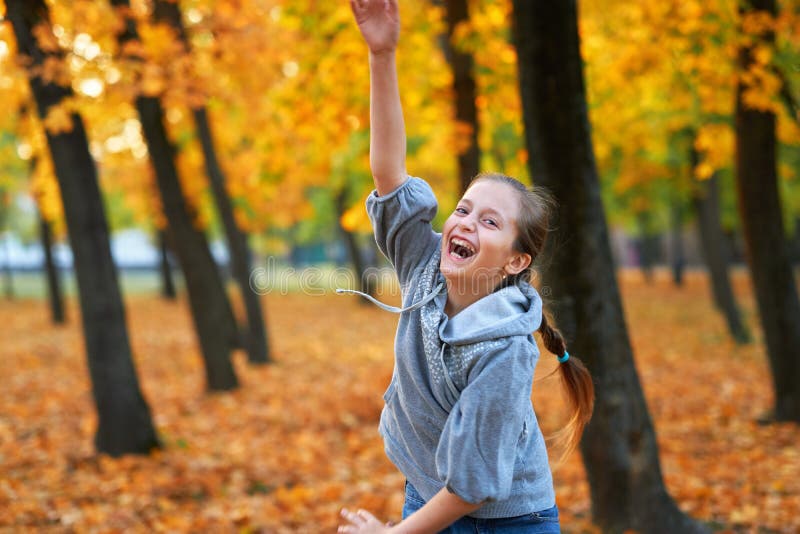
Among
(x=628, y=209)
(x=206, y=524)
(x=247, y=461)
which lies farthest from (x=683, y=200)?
(x=206, y=524)

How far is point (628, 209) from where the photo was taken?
25.3 metres

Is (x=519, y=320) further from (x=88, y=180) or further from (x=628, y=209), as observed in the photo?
(x=628, y=209)

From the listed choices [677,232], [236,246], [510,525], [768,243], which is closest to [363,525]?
[510,525]

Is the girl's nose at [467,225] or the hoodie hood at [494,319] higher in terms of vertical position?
the girl's nose at [467,225]

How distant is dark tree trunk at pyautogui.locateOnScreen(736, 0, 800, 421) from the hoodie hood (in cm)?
659

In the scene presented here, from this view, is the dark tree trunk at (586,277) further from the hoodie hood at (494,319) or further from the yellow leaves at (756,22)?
the yellow leaves at (756,22)

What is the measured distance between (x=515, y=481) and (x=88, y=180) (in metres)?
5.96

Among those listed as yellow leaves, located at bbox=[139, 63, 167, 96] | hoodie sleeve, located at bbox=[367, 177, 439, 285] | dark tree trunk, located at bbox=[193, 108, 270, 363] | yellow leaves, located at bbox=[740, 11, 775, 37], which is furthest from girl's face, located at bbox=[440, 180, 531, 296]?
dark tree trunk, located at bbox=[193, 108, 270, 363]

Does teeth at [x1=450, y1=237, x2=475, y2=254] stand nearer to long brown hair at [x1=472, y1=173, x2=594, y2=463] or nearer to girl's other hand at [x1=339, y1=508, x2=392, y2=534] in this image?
long brown hair at [x1=472, y1=173, x2=594, y2=463]

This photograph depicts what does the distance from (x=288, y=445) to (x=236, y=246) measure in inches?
239

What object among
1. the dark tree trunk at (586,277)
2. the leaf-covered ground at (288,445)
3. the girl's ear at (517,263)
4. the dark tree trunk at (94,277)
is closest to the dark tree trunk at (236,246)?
the leaf-covered ground at (288,445)

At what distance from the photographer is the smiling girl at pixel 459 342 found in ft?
5.96

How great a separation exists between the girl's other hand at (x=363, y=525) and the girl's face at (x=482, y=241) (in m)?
0.65

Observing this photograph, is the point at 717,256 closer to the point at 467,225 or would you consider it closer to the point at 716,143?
the point at 716,143
